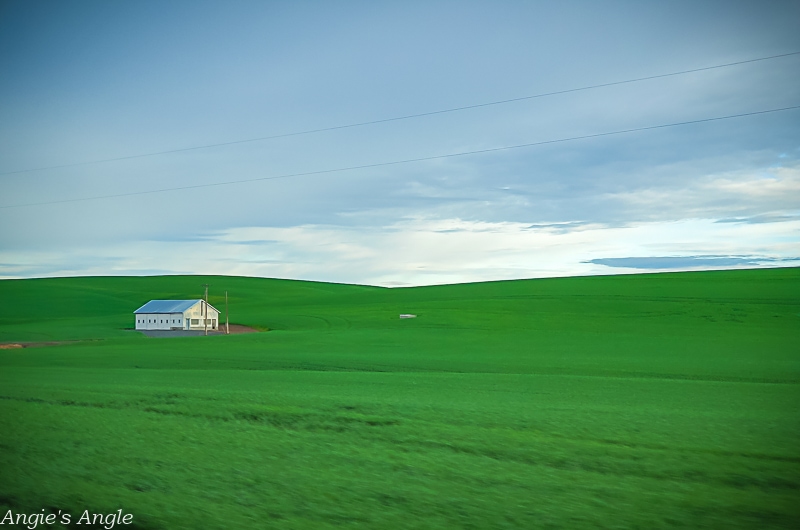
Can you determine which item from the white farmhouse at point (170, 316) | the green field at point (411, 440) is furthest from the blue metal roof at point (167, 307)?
the green field at point (411, 440)

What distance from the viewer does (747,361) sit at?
70.6 ft

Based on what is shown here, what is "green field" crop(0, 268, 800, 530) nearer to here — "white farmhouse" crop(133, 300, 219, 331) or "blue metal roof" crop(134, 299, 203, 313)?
"white farmhouse" crop(133, 300, 219, 331)

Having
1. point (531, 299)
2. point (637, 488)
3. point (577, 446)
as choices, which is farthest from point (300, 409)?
point (531, 299)

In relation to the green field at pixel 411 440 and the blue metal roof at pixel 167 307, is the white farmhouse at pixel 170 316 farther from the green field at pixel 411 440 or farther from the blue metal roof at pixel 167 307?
the green field at pixel 411 440

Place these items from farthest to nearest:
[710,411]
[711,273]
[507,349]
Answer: [711,273], [507,349], [710,411]

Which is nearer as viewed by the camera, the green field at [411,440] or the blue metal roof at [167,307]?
the green field at [411,440]

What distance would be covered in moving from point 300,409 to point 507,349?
17.6 metres

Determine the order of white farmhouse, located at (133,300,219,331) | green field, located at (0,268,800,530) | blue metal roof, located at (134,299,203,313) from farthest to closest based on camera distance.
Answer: blue metal roof, located at (134,299,203,313), white farmhouse, located at (133,300,219,331), green field, located at (0,268,800,530)

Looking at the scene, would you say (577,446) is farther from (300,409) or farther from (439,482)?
(300,409)

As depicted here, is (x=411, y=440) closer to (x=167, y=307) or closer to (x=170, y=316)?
(x=170, y=316)

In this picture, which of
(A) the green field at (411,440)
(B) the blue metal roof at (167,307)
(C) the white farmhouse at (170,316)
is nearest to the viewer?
(A) the green field at (411,440)

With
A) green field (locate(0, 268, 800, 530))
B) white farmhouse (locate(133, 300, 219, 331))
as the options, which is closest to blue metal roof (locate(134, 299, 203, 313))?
white farmhouse (locate(133, 300, 219, 331))

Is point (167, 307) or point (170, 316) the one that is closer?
point (170, 316)

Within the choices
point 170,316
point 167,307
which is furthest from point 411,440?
point 167,307
